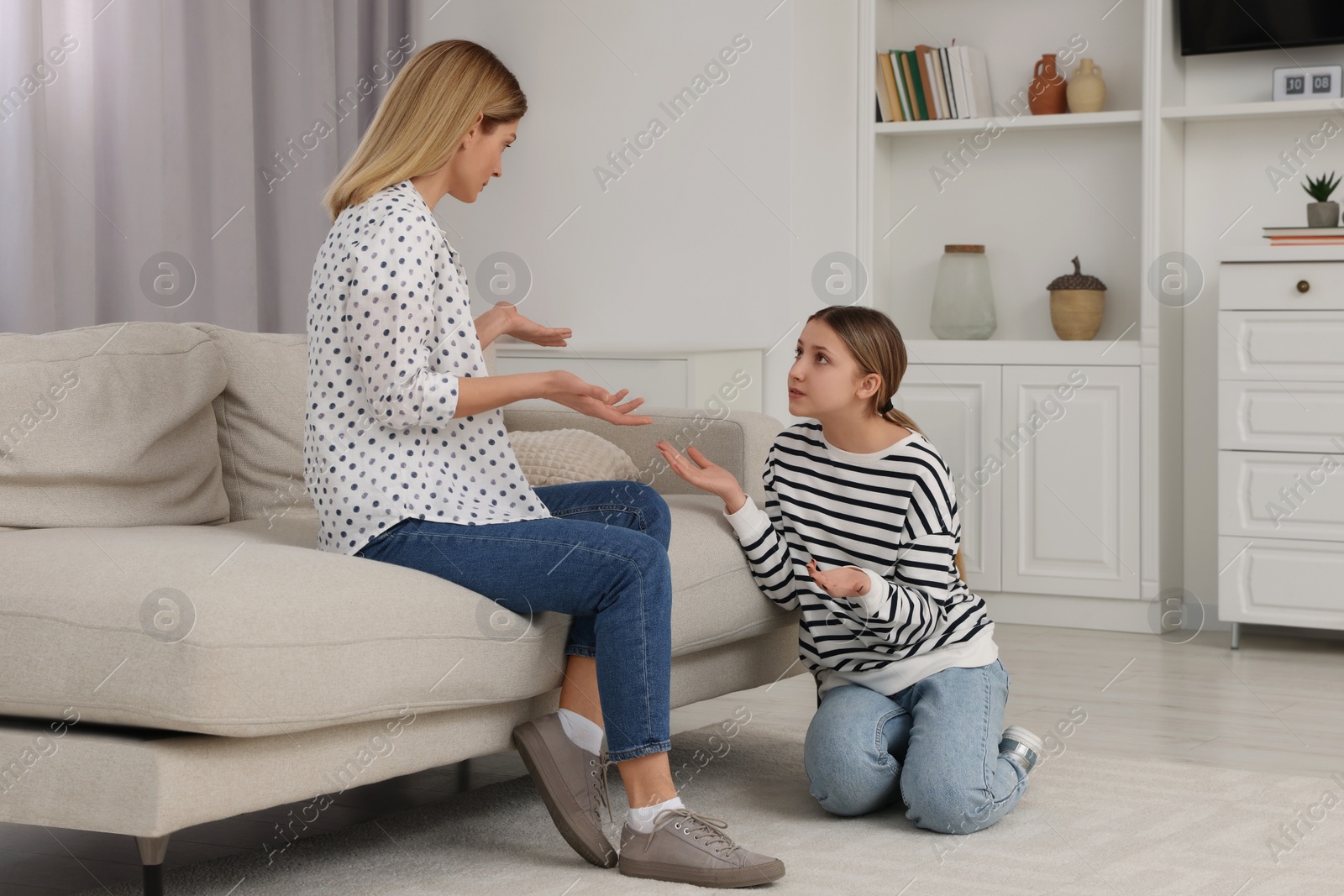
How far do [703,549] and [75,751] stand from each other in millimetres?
895

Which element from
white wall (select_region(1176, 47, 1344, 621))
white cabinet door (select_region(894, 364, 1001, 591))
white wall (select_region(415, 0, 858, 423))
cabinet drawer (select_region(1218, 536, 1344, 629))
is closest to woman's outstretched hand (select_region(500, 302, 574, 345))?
white wall (select_region(415, 0, 858, 423))

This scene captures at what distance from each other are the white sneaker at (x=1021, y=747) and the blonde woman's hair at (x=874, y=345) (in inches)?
10.3

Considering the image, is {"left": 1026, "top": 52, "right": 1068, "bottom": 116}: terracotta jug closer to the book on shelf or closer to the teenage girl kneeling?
the book on shelf

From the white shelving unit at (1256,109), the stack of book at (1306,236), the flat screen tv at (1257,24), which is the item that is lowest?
the stack of book at (1306,236)

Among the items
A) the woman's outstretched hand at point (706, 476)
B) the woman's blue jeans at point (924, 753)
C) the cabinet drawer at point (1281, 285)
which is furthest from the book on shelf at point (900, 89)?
the woman's blue jeans at point (924, 753)

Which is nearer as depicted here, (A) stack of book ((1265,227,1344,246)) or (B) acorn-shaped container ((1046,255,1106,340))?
(A) stack of book ((1265,227,1344,246))

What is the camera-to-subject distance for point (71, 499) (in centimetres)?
204

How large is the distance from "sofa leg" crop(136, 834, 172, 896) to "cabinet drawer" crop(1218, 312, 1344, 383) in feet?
8.64

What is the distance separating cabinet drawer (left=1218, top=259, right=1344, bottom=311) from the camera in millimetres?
3262

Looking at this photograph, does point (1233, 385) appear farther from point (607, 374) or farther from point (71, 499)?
point (71, 499)

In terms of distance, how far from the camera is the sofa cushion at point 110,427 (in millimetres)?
2002

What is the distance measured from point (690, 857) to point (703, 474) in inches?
23.3

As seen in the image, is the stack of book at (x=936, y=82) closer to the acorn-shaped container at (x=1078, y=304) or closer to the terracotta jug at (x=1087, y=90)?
the terracotta jug at (x=1087, y=90)

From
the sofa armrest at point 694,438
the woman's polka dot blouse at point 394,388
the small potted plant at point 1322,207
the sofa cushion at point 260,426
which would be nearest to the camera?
the woman's polka dot blouse at point 394,388
